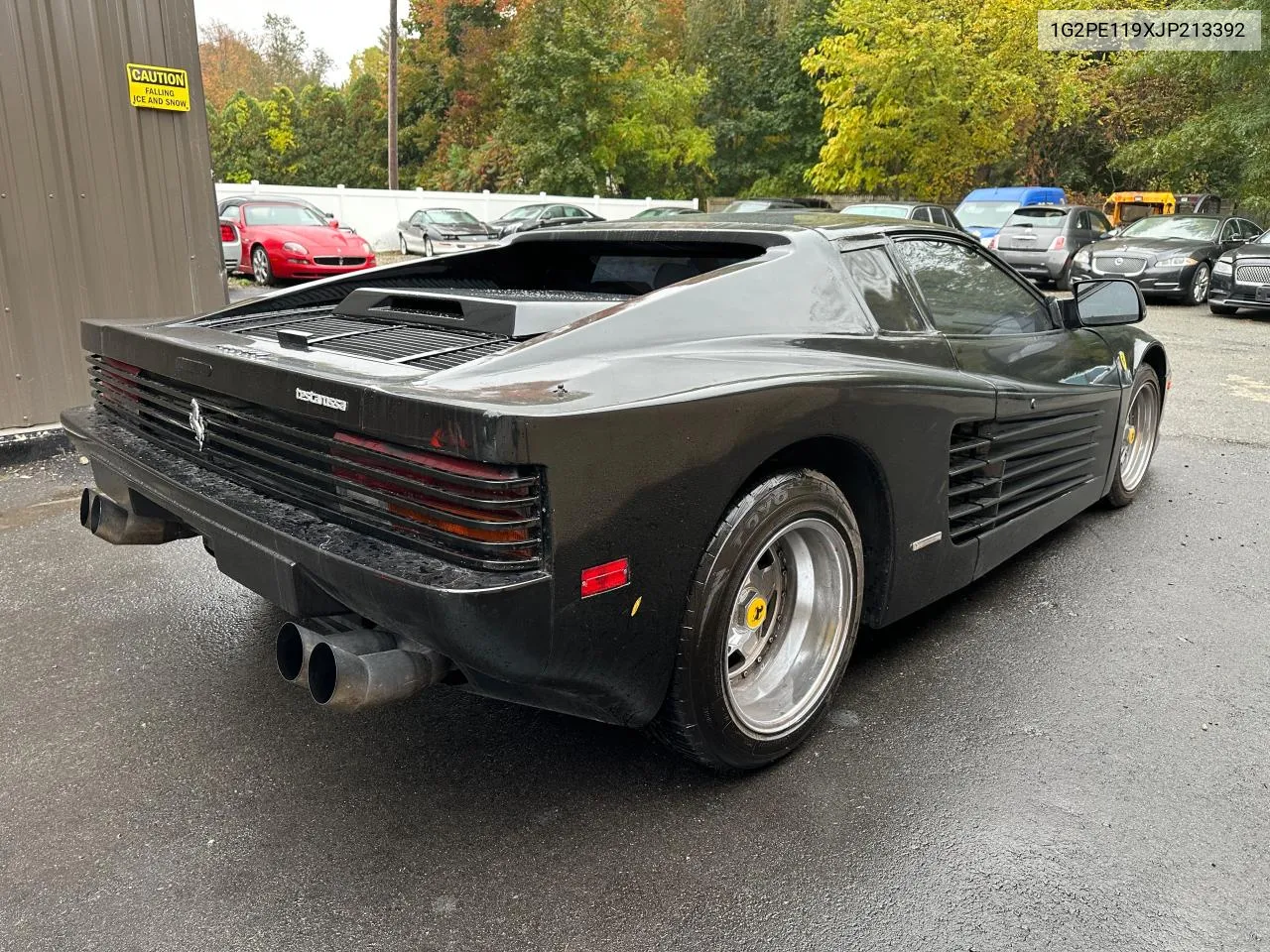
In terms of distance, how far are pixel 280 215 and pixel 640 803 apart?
1488 cm

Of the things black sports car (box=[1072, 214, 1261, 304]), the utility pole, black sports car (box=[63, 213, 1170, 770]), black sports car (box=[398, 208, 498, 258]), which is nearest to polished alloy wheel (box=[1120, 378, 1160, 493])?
black sports car (box=[63, 213, 1170, 770])

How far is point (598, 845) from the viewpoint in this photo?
2.20m

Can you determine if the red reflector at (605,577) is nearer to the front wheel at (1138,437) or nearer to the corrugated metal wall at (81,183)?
the front wheel at (1138,437)

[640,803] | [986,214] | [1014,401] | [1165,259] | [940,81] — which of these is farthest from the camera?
[940,81]

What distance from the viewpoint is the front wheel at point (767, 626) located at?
2209mm

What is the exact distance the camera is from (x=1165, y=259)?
45.2ft

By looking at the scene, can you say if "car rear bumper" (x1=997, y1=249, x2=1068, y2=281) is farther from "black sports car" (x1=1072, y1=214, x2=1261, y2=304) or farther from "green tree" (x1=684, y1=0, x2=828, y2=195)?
"green tree" (x1=684, y1=0, x2=828, y2=195)

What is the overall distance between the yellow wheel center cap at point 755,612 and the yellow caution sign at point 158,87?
534 centimetres

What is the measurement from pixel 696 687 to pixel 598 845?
439 mm

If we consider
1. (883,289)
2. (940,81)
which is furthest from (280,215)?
(940,81)

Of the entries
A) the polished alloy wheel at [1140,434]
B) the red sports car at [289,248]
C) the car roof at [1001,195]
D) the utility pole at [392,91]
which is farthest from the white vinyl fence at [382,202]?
the polished alloy wheel at [1140,434]

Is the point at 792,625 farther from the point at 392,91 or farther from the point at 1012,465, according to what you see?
the point at 392,91

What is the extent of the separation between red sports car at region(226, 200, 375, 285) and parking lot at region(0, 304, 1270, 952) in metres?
11.6

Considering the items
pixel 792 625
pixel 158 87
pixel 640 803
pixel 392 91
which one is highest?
pixel 392 91
